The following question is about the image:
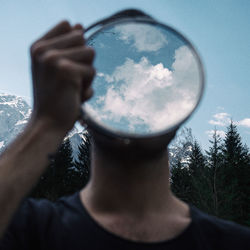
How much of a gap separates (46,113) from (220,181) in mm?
24069

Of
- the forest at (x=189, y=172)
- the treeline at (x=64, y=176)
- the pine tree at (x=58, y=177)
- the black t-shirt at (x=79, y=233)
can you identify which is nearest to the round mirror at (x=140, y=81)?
the black t-shirt at (x=79, y=233)

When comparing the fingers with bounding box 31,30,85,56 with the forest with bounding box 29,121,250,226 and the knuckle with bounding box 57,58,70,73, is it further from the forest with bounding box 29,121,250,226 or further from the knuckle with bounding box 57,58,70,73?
the forest with bounding box 29,121,250,226

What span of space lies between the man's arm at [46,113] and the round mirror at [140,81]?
9.3 inches

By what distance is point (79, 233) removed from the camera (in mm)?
1580

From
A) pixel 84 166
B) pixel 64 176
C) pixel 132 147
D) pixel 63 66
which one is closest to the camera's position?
pixel 63 66

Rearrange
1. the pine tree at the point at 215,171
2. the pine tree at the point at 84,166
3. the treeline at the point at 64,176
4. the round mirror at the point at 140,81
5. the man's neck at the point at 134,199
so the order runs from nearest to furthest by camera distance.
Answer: the round mirror at the point at 140,81, the man's neck at the point at 134,199, the pine tree at the point at 215,171, the treeline at the point at 64,176, the pine tree at the point at 84,166

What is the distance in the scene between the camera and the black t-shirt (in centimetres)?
152

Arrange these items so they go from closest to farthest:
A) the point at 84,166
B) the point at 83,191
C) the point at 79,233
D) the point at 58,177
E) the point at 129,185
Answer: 1. the point at 79,233
2. the point at 129,185
3. the point at 83,191
4. the point at 58,177
5. the point at 84,166

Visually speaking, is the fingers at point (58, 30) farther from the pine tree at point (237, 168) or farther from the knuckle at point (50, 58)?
the pine tree at point (237, 168)

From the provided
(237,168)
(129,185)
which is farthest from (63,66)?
(237,168)

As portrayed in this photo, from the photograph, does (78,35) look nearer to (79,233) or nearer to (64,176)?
(79,233)

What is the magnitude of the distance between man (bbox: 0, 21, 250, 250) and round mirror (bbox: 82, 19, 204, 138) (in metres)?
0.13

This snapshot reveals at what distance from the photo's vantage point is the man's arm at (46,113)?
3.31ft

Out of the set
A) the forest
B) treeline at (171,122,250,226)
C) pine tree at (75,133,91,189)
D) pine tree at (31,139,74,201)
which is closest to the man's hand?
treeline at (171,122,250,226)
